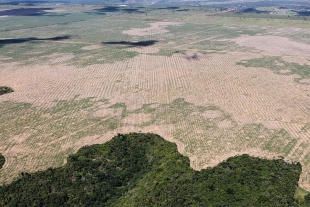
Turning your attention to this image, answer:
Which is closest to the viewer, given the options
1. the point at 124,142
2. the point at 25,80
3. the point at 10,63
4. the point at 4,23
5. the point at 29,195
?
the point at 29,195

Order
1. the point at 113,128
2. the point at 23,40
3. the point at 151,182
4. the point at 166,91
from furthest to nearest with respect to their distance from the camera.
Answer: the point at 23,40 < the point at 166,91 < the point at 113,128 < the point at 151,182

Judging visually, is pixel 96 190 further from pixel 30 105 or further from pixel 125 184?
pixel 30 105

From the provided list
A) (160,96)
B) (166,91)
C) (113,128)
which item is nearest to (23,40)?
(166,91)

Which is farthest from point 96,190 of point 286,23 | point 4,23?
point 4,23

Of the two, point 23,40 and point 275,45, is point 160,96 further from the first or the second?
point 23,40

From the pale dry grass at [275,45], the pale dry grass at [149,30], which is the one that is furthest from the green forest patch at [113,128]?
the pale dry grass at [149,30]
